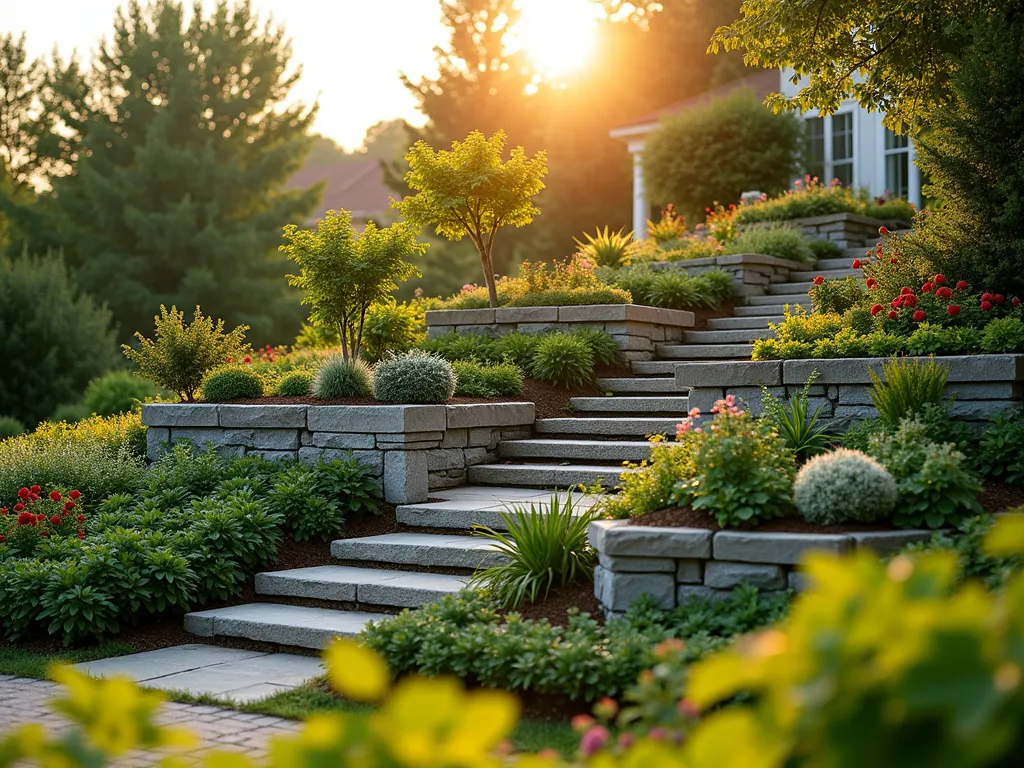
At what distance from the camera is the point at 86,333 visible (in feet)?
60.4

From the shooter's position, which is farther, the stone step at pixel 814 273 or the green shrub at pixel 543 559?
the stone step at pixel 814 273

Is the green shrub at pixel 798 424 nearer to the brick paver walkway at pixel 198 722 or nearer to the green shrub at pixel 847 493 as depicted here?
the green shrub at pixel 847 493

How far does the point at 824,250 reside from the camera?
1302 centimetres

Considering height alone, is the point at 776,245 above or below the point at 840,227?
below

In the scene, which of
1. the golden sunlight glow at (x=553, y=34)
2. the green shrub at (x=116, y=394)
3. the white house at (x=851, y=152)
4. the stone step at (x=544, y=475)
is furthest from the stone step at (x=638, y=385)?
the golden sunlight glow at (x=553, y=34)

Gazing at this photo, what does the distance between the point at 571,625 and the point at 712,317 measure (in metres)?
6.90

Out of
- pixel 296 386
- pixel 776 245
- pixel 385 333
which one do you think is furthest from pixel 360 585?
pixel 776 245

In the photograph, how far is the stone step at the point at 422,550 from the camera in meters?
6.03

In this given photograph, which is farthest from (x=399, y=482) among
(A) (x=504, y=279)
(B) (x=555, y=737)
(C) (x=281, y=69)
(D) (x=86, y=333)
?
(C) (x=281, y=69)

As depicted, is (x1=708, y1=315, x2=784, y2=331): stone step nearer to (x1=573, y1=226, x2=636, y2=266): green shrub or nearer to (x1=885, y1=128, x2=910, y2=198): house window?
(x1=573, y1=226, x2=636, y2=266): green shrub

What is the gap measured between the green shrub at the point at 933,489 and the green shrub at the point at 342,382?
4487 mm

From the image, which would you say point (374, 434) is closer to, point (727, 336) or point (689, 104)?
point (727, 336)

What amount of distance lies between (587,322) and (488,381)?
164cm

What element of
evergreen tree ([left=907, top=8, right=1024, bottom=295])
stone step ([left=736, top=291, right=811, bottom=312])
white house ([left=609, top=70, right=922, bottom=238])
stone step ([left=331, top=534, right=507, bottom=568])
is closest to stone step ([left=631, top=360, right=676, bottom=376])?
stone step ([left=736, top=291, right=811, bottom=312])
